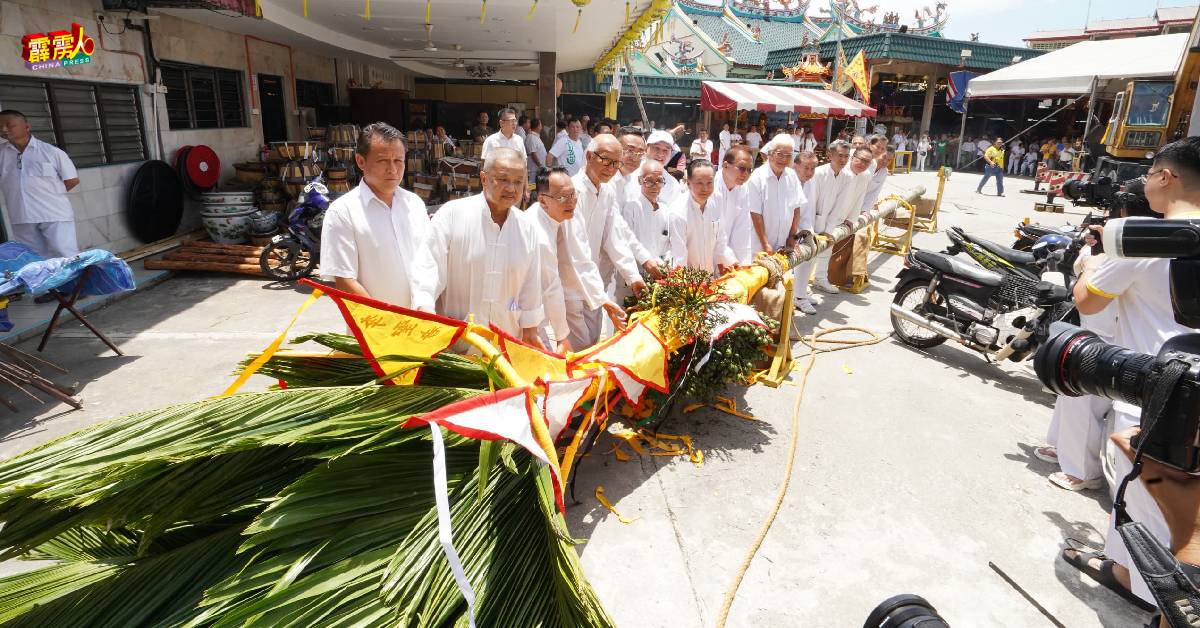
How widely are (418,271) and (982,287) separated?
425 cm

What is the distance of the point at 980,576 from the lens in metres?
2.54

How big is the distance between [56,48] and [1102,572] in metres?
8.56

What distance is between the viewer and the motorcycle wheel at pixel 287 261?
21.3ft

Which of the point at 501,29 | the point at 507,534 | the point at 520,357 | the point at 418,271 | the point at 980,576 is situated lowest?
the point at 980,576

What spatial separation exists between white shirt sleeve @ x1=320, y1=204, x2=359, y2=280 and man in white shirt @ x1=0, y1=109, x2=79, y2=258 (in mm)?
4063

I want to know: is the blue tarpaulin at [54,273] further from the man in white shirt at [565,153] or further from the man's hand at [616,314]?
the man in white shirt at [565,153]

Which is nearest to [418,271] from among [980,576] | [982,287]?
[980,576]

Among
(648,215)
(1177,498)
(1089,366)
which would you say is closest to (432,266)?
(648,215)

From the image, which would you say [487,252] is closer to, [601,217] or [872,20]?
[601,217]

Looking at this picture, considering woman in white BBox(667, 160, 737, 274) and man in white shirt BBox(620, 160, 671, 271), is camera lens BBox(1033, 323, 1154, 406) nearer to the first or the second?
woman in white BBox(667, 160, 737, 274)

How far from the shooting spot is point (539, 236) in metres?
2.99

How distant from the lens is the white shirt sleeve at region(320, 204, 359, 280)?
271cm

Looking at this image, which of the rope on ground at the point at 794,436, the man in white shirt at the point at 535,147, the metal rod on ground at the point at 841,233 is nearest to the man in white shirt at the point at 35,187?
the rope on ground at the point at 794,436

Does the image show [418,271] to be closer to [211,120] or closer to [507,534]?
[507,534]
